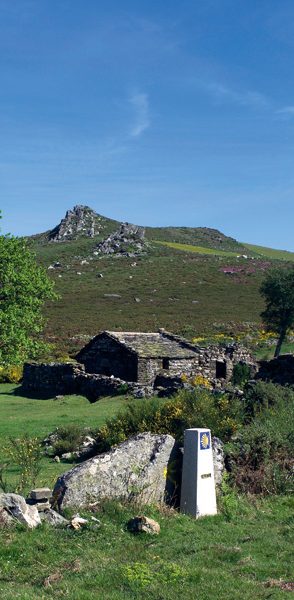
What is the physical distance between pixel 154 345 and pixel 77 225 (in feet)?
502

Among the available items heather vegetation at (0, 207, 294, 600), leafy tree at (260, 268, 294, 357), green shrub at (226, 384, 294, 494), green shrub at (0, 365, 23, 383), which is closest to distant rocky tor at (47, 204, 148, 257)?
leafy tree at (260, 268, 294, 357)

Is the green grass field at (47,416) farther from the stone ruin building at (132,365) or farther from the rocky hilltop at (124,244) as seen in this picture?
the rocky hilltop at (124,244)

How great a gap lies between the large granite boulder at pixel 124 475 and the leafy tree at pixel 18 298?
576 inches

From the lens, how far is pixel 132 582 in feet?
25.4

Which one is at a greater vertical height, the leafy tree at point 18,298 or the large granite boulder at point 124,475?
the leafy tree at point 18,298

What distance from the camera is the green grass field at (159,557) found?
7.60 m

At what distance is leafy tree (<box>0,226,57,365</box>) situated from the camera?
2627 centimetres

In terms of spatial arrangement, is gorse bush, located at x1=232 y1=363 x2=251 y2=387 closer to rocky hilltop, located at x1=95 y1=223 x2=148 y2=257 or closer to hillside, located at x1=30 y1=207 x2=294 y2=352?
hillside, located at x1=30 y1=207 x2=294 y2=352

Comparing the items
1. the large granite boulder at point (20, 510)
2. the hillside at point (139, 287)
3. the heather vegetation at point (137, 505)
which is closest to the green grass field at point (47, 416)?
the heather vegetation at point (137, 505)

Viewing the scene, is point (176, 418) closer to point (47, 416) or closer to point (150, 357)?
point (47, 416)

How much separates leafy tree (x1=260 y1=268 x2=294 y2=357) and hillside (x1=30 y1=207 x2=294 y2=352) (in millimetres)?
10655

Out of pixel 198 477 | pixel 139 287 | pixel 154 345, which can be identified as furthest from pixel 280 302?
pixel 139 287

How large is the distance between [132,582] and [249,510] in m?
4.34

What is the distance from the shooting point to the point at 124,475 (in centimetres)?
1142
